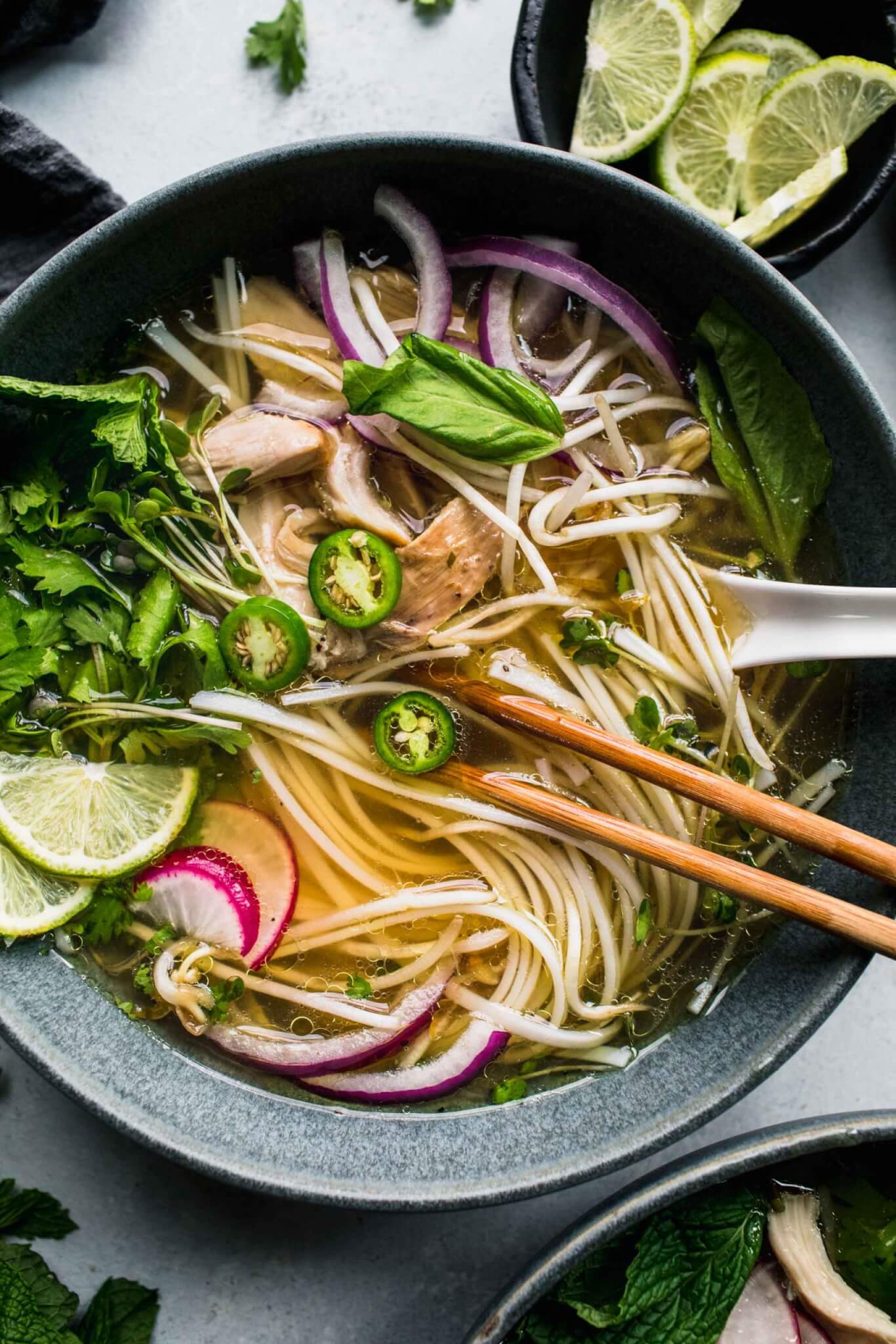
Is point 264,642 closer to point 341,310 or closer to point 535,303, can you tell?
point 341,310

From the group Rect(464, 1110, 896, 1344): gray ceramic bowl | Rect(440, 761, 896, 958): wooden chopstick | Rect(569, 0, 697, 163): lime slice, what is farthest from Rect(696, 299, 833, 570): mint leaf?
Rect(464, 1110, 896, 1344): gray ceramic bowl

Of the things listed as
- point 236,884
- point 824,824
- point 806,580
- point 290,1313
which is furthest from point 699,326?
point 290,1313

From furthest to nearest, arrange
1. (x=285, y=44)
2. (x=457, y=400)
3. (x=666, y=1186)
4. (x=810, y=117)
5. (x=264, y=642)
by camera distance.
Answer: (x=285, y=44) < (x=810, y=117) < (x=264, y=642) < (x=457, y=400) < (x=666, y=1186)

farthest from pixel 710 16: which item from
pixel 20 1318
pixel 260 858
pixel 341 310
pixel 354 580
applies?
pixel 20 1318

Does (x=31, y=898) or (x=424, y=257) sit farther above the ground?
(x=424, y=257)

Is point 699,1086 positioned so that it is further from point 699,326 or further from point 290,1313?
point 699,326

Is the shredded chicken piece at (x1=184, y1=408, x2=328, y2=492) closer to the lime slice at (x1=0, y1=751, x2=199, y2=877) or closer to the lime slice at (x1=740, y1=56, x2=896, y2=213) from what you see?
the lime slice at (x1=0, y1=751, x2=199, y2=877)

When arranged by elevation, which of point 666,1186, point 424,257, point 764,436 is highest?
point 424,257
